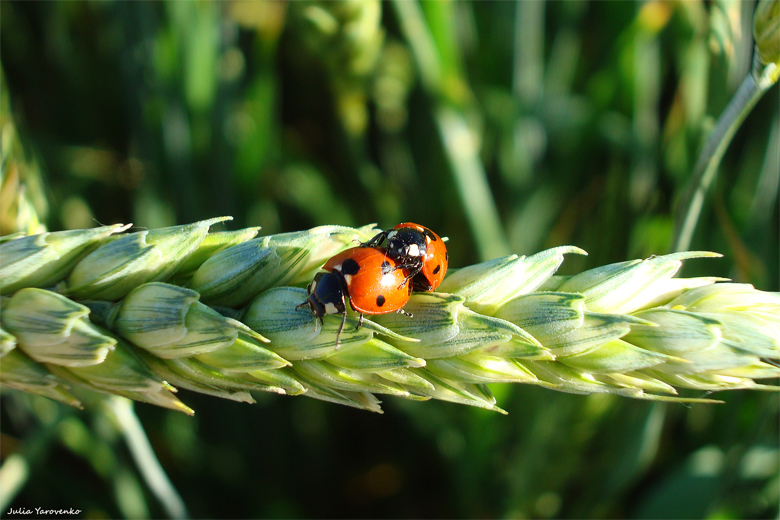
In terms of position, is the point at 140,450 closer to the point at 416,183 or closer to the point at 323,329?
the point at 323,329

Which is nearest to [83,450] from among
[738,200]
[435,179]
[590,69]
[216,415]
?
[216,415]

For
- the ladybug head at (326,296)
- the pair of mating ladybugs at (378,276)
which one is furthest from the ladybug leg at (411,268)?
the ladybug head at (326,296)

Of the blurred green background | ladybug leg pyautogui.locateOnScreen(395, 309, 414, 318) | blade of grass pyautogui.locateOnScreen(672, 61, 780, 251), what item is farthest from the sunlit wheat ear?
the blurred green background

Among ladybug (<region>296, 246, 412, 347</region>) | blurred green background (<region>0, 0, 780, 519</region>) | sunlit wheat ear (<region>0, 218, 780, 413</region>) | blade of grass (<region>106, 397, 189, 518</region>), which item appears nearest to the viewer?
sunlit wheat ear (<region>0, 218, 780, 413</region>)

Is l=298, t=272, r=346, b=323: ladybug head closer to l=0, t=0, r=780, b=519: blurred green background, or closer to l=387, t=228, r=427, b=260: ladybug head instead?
l=387, t=228, r=427, b=260: ladybug head

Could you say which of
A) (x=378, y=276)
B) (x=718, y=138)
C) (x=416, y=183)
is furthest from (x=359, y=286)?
(x=416, y=183)

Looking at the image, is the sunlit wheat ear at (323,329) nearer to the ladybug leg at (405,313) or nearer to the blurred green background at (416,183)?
the ladybug leg at (405,313)
